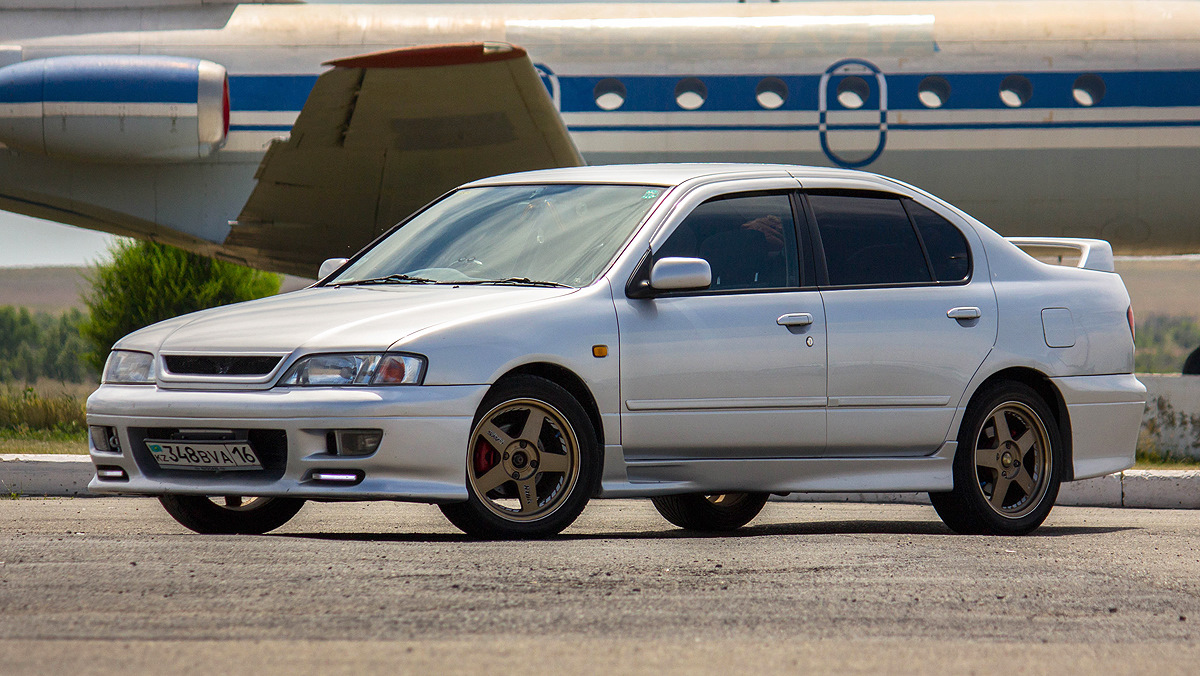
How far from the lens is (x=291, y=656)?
11.5 feet

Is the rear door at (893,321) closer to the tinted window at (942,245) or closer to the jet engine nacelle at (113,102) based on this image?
the tinted window at (942,245)

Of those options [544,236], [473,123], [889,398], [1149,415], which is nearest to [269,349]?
[544,236]

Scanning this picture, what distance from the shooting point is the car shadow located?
20.0ft

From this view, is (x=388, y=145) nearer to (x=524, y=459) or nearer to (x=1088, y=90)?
(x=1088, y=90)

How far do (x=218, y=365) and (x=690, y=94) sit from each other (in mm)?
9647

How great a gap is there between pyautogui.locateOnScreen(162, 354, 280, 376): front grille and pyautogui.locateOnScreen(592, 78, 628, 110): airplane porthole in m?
9.39

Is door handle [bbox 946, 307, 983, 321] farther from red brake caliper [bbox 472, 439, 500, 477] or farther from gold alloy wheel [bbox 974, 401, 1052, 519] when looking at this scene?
red brake caliper [bbox 472, 439, 500, 477]

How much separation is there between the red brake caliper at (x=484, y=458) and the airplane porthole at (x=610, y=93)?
9408 millimetres

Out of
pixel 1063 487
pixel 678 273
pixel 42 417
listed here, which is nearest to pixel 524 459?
pixel 678 273

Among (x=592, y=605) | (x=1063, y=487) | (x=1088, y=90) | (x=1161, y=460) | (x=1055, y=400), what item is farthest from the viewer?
(x=1088, y=90)

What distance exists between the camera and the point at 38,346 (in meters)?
74.6

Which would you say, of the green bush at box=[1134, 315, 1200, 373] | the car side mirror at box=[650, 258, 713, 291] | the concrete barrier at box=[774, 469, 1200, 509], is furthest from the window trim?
the green bush at box=[1134, 315, 1200, 373]

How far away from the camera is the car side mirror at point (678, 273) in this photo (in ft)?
19.3

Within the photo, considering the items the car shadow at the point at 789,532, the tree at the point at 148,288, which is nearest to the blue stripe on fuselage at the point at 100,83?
the car shadow at the point at 789,532
